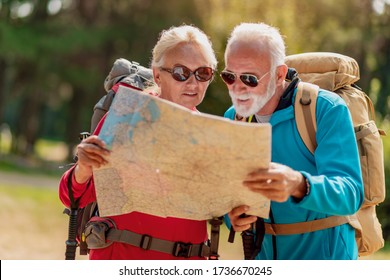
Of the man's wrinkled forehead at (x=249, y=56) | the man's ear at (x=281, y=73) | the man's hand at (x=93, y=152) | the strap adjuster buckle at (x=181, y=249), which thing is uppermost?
the man's wrinkled forehead at (x=249, y=56)

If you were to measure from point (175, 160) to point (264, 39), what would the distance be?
2.22 feet

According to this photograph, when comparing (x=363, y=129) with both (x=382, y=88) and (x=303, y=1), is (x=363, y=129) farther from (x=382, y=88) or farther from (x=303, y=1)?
A: (x=303, y=1)

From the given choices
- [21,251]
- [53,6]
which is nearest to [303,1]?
[53,6]

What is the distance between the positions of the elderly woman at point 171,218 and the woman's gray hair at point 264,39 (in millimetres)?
324

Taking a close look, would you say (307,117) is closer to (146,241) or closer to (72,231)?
(146,241)

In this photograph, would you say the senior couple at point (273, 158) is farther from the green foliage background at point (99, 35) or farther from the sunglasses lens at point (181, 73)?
the green foliage background at point (99, 35)

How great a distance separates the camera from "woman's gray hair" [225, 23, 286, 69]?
3.04m

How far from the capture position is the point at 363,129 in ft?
11.5

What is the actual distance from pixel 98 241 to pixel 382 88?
13620 millimetres

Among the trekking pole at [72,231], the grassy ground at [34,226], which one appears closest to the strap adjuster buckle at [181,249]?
the trekking pole at [72,231]

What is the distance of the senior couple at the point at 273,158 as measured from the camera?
2725mm

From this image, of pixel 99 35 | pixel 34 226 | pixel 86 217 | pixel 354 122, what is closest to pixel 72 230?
pixel 86 217

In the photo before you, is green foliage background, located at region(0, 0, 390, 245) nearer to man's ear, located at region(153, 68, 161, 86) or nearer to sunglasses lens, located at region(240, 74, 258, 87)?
man's ear, located at region(153, 68, 161, 86)

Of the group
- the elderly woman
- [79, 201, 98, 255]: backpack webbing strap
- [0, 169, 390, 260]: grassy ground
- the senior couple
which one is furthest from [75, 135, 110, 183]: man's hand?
[0, 169, 390, 260]: grassy ground
